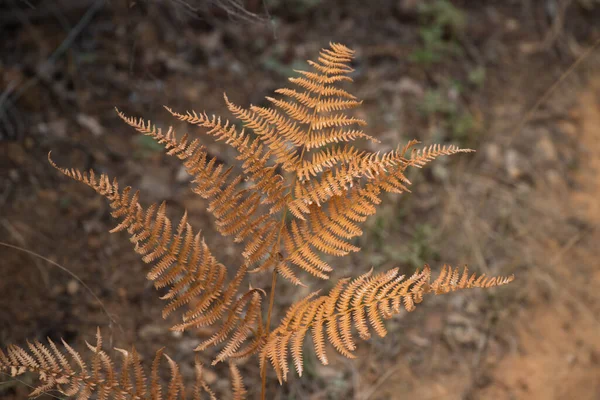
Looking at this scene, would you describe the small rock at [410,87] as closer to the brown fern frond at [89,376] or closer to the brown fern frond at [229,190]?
the brown fern frond at [229,190]

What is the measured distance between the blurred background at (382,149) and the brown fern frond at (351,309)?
130 cm

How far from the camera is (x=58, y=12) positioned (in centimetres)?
404

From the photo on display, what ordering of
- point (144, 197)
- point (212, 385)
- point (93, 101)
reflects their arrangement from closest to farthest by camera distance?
1. point (212, 385)
2. point (144, 197)
3. point (93, 101)

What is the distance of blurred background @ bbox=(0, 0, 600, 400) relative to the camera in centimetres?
311

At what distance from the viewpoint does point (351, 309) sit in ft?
5.69

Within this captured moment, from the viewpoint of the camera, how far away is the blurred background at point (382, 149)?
3105 millimetres

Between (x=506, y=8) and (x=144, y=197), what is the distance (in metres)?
4.22

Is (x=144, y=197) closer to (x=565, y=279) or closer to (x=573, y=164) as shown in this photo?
(x=565, y=279)

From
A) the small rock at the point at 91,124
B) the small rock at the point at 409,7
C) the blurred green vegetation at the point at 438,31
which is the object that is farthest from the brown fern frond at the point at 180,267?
the small rock at the point at 409,7

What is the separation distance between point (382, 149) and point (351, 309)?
2631mm

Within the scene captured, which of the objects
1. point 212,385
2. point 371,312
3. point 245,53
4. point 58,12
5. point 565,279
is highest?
point 58,12

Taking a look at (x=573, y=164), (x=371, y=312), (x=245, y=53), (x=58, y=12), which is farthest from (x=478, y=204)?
(x=58, y=12)

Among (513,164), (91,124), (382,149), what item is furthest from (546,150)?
(91,124)

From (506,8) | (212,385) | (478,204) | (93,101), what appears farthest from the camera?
(506,8)
